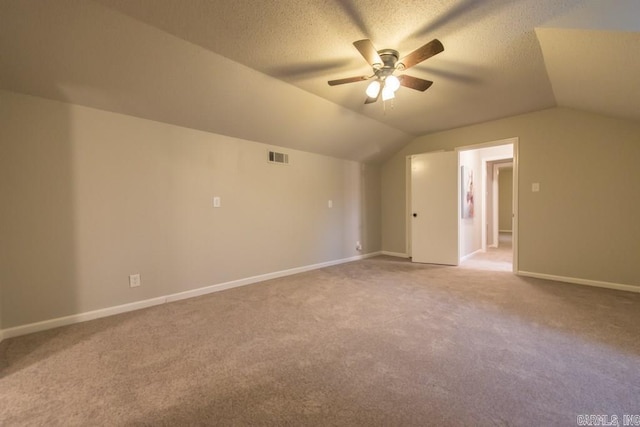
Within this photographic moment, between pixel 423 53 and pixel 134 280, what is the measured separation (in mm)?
3514

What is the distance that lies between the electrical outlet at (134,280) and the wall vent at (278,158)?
2246mm

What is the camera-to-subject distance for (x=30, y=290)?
90.0 inches

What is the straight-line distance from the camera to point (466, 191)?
5.18m

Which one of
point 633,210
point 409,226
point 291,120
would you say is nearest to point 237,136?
point 291,120

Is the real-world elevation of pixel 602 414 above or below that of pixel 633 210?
below

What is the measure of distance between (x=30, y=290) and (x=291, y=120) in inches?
126

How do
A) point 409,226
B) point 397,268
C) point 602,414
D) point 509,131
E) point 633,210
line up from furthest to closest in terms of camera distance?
point 409,226
point 397,268
point 509,131
point 633,210
point 602,414

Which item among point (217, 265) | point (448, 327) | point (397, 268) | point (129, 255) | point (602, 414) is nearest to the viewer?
point (602, 414)

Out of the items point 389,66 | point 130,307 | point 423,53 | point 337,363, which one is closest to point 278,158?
point 389,66

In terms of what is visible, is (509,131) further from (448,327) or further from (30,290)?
(30,290)

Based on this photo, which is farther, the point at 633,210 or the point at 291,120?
the point at 291,120

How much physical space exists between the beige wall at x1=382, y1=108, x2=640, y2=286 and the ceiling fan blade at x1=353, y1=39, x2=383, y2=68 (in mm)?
3162

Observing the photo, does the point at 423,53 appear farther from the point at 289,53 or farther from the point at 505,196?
the point at 505,196

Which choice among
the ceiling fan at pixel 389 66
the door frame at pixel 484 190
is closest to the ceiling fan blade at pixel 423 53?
the ceiling fan at pixel 389 66
